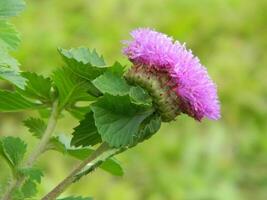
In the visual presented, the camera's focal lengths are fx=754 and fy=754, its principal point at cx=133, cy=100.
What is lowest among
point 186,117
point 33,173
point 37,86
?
point 33,173

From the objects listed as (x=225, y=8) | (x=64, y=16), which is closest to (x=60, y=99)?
(x=64, y=16)

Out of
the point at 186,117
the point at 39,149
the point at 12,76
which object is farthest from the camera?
the point at 186,117

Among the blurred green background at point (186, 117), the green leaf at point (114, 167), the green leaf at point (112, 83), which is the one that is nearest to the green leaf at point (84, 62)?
the green leaf at point (112, 83)

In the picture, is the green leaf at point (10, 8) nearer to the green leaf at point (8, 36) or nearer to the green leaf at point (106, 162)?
the green leaf at point (8, 36)

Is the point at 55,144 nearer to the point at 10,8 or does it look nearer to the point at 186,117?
the point at 10,8

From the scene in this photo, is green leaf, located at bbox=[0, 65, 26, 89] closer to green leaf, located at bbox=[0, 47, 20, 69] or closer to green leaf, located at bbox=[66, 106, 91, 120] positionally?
green leaf, located at bbox=[0, 47, 20, 69]

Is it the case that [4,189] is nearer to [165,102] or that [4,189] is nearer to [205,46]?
[165,102]

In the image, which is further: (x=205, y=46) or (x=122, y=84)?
(x=205, y=46)

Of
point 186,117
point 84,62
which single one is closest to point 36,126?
point 84,62
